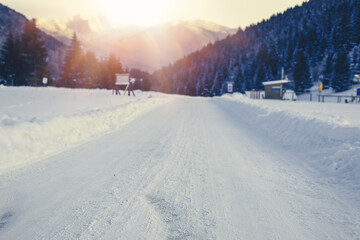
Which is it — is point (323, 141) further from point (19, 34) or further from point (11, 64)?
point (19, 34)

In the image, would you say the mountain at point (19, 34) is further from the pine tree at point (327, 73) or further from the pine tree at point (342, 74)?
the pine tree at point (342, 74)

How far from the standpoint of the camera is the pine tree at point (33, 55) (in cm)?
3708

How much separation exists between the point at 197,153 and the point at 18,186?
3.54m

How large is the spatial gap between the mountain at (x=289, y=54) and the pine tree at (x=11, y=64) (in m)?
63.4

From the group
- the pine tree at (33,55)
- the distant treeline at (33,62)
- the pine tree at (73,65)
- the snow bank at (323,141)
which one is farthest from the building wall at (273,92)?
the pine tree at (73,65)

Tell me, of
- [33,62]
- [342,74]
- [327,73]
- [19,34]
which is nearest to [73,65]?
[33,62]

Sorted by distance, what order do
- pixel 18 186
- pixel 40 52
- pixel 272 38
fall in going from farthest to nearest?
pixel 272 38 → pixel 40 52 → pixel 18 186

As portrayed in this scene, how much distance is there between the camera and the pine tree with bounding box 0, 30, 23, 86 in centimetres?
3531

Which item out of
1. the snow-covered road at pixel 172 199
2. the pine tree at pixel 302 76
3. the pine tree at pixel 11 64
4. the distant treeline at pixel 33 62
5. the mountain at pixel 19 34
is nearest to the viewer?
the snow-covered road at pixel 172 199

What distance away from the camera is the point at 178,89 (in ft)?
431

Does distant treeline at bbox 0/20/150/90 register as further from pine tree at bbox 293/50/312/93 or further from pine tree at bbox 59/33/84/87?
pine tree at bbox 293/50/312/93

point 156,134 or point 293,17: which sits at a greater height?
point 293,17

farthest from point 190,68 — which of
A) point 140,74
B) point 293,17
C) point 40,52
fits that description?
point 40,52

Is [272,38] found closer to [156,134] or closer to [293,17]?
[293,17]
